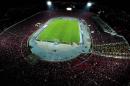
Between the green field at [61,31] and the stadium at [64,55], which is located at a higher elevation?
the green field at [61,31]

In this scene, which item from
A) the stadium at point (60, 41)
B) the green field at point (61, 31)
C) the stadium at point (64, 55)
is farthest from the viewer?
the green field at point (61, 31)

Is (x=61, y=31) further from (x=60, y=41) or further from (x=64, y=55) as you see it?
(x=64, y=55)

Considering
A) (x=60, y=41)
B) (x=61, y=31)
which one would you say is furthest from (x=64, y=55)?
(x=61, y=31)

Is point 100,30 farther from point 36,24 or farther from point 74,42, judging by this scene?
point 36,24

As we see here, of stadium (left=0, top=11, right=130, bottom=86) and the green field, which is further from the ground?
the green field

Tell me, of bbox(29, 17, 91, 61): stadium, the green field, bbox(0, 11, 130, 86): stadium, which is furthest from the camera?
the green field

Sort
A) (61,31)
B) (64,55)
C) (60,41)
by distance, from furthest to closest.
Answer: (61,31), (60,41), (64,55)

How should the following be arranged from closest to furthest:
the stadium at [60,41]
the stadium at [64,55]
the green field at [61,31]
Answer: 1. the stadium at [64,55]
2. the stadium at [60,41]
3. the green field at [61,31]

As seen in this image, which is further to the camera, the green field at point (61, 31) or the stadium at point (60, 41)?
the green field at point (61, 31)

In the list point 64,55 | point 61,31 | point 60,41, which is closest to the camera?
point 64,55
